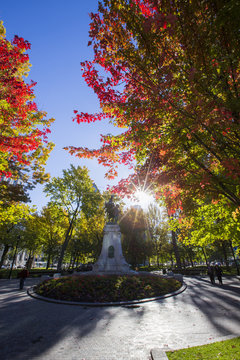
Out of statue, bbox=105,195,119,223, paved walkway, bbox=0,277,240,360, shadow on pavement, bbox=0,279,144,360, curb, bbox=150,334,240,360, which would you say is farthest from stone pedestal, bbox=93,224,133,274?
curb, bbox=150,334,240,360

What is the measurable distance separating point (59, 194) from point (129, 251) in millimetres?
18291

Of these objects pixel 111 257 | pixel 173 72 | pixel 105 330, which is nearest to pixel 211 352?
pixel 105 330

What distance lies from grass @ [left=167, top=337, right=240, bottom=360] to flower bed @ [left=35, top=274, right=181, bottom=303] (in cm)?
637

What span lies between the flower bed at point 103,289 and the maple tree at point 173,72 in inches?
301

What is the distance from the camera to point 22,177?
11.2 metres

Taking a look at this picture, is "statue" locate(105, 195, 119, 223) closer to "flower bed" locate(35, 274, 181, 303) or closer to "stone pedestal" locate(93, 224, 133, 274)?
"stone pedestal" locate(93, 224, 133, 274)

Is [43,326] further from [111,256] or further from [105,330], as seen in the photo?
[111,256]

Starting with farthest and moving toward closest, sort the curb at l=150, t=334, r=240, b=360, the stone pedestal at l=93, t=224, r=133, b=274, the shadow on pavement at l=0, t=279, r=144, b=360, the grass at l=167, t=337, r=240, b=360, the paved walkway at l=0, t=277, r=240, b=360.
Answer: the stone pedestal at l=93, t=224, r=133, b=274
the shadow on pavement at l=0, t=279, r=144, b=360
the paved walkway at l=0, t=277, r=240, b=360
the curb at l=150, t=334, r=240, b=360
the grass at l=167, t=337, r=240, b=360

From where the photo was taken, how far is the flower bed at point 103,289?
9469 mm

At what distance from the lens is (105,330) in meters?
5.36

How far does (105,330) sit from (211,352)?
3189 millimetres

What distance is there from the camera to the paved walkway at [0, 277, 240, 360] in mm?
4051

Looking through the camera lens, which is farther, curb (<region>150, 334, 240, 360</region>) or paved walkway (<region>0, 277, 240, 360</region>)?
paved walkway (<region>0, 277, 240, 360</region>)

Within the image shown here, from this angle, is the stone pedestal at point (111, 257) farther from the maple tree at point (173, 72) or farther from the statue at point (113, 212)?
the maple tree at point (173, 72)
